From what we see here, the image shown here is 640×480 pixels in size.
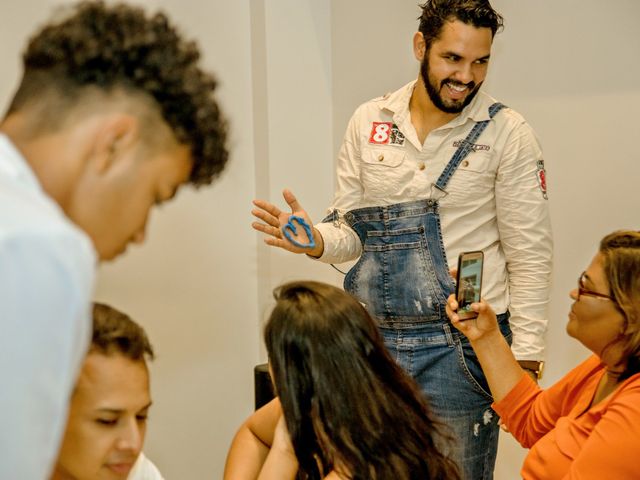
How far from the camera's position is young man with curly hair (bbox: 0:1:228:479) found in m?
0.73

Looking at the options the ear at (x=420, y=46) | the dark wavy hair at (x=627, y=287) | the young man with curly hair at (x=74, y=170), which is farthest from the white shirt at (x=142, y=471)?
the ear at (x=420, y=46)

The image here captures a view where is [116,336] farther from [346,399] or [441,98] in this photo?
[441,98]

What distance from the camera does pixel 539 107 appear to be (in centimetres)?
300

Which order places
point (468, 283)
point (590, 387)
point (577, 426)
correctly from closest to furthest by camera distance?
point (577, 426), point (590, 387), point (468, 283)

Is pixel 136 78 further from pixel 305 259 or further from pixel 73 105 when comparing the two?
pixel 305 259

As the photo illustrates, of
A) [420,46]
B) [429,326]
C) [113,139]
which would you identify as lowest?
[429,326]

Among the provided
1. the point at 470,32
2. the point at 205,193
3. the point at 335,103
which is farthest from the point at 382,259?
the point at 335,103

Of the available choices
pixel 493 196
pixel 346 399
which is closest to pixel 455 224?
pixel 493 196

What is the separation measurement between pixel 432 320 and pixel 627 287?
0.61 metres

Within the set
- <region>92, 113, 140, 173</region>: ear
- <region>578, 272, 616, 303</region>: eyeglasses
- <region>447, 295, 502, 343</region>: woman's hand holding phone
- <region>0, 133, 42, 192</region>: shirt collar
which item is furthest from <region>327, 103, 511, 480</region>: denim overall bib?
<region>0, 133, 42, 192</region>: shirt collar

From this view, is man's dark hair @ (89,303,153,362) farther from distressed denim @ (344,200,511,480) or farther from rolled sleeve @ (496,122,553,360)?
rolled sleeve @ (496,122,553,360)

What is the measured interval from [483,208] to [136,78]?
162 cm

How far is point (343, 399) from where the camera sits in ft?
5.21

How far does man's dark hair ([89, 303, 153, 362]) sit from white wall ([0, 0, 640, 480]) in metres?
1.16
